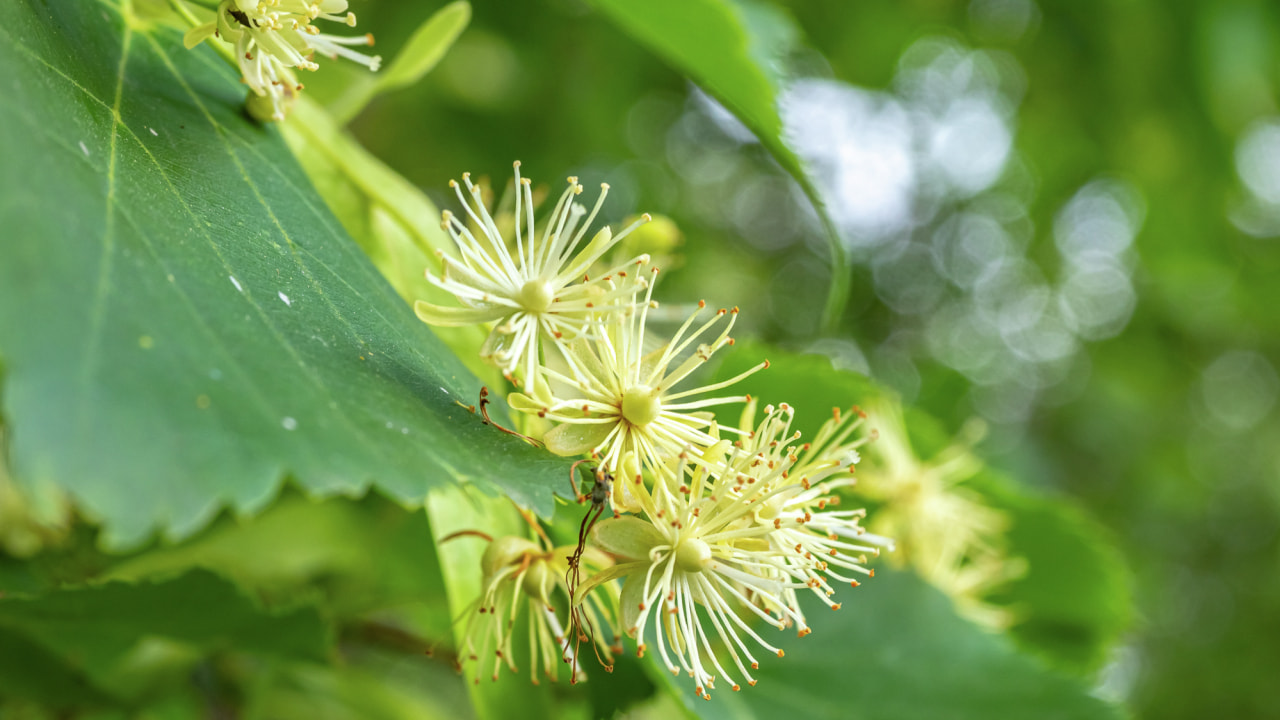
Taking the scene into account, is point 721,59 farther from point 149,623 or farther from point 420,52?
point 149,623

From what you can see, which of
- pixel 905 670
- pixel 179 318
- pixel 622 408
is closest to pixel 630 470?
pixel 622 408

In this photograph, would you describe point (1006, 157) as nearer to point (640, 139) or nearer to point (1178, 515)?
point (640, 139)

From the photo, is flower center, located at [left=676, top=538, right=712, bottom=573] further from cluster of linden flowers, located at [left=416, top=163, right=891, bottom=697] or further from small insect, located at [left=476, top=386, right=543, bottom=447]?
small insect, located at [left=476, top=386, right=543, bottom=447]

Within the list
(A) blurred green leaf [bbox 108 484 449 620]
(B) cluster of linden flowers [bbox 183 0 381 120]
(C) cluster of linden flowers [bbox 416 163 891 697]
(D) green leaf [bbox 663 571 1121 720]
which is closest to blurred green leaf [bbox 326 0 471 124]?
(B) cluster of linden flowers [bbox 183 0 381 120]

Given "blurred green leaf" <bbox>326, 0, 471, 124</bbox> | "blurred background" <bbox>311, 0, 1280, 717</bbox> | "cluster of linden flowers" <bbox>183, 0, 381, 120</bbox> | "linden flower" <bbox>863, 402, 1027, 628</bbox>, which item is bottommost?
"cluster of linden flowers" <bbox>183, 0, 381, 120</bbox>

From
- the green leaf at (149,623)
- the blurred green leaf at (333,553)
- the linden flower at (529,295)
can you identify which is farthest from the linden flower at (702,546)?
the blurred green leaf at (333,553)

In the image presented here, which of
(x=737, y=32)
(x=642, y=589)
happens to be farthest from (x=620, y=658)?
(x=737, y=32)
